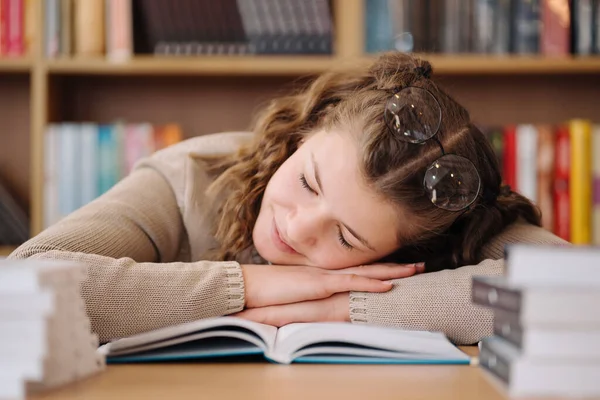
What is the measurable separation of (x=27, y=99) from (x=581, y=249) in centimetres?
224

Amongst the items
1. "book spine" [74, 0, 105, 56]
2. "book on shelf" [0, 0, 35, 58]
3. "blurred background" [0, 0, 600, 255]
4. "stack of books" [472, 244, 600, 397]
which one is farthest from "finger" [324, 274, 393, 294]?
"book on shelf" [0, 0, 35, 58]

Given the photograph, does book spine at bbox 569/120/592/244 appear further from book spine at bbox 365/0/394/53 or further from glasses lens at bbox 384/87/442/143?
glasses lens at bbox 384/87/442/143

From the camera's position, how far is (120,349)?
79cm

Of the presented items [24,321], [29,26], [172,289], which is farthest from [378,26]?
[24,321]

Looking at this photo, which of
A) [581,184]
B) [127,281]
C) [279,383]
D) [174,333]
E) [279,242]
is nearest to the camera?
[279,383]

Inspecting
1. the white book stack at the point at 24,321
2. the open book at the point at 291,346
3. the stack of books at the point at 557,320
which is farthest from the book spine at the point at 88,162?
the stack of books at the point at 557,320

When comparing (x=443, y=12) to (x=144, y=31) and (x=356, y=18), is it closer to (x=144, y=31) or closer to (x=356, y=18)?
(x=356, y=18)

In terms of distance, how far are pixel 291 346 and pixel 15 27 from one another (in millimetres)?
1745

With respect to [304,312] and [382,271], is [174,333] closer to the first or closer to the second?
[304,312]

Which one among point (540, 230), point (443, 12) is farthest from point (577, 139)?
point (540, 230)

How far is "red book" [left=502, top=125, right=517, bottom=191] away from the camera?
2.16 meters

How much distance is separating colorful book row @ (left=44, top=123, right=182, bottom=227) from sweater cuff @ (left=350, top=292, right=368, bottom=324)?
1.35m

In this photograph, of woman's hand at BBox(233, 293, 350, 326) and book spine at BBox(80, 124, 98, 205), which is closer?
woman's hand at BBox(233, 293, 350, 326)

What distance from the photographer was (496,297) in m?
0.63
